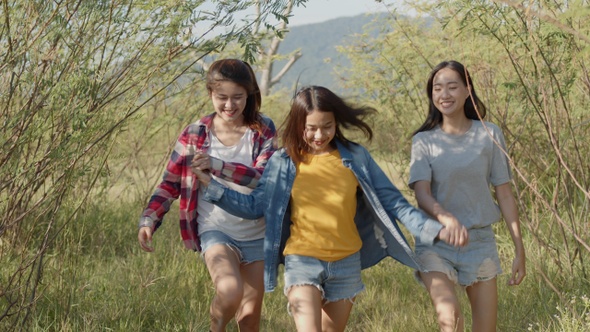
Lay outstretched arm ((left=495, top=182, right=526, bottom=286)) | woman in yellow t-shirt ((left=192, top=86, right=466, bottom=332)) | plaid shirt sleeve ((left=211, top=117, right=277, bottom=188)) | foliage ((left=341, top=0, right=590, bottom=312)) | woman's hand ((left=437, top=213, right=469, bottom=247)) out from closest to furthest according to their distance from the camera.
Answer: woman's hand ((left=437, top=213, right=469, bottom=247)), woman in yellow t-shirt ((left=192, top=86, right=466, bottom=332)), outstretched arm ((left=495, top=182, right=526, bottom=286)), plaid shirt sleeve ((left=211, top=117, right=277, bottom=188)), foliage ((left=341, top=0, right=590, bottom=312))

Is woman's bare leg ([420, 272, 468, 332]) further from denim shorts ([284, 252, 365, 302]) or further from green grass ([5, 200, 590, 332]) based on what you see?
green grass ([5, 200, 590, 332])

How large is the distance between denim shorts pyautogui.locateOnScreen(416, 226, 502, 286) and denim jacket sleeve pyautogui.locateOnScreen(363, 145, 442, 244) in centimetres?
10

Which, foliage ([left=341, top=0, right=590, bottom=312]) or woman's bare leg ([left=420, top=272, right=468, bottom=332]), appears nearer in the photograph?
woman's bare leg ([left=420, top=272, right=468, bottom=332])

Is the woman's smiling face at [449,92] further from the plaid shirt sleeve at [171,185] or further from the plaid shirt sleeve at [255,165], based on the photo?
the plaid shirt sleeve at [171,185]

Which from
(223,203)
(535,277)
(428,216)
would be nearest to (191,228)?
(223,203)

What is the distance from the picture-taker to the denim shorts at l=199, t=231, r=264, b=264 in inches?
149

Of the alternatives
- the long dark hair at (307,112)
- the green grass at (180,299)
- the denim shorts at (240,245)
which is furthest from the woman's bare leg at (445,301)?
the denim shorts at (240,245)

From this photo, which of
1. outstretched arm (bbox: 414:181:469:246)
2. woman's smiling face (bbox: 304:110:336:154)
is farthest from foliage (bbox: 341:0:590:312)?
woman's smiling face (bbox: 304:110:336:154)

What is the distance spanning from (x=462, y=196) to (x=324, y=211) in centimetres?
58

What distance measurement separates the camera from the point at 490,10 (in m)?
4.10

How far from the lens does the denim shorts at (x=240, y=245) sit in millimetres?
3779

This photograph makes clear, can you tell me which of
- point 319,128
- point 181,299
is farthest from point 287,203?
point 181,299

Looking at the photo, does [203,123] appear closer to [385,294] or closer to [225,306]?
[225,306]

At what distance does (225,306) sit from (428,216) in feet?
3.02
